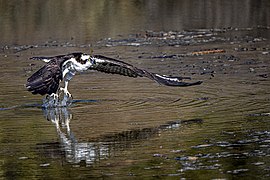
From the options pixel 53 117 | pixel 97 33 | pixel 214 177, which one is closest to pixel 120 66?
pixel 53 117

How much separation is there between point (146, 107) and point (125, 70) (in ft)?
3.29

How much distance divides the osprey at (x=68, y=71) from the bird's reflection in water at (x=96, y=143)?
1.76ft

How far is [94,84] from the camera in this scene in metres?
15.3

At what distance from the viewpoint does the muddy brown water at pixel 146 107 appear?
364 inches

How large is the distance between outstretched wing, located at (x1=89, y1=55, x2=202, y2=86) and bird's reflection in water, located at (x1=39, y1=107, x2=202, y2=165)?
55.7 inches

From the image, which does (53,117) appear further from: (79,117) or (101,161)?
(101,161)

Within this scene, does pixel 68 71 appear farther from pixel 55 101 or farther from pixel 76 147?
pixel 76 147

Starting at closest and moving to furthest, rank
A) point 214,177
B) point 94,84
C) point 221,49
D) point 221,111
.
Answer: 1. point 214,177
2. point 221,111
3. point 94,84
4. point 221,49

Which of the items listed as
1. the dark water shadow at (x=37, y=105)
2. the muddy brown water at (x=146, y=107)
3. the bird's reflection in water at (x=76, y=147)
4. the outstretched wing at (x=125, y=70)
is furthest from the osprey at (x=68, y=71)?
the bird's reflection in water at (x=76, y=147)

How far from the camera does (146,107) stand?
12781mm

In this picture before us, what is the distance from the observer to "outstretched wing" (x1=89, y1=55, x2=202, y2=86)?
12922mm

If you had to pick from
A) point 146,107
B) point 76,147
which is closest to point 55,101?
point 146,107

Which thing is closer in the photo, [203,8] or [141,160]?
[141,160]

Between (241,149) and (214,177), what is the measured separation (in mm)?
1275
